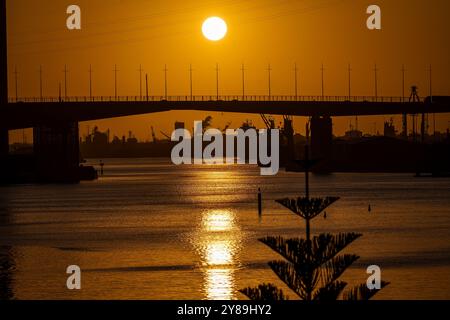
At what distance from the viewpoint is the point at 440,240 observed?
65875mm

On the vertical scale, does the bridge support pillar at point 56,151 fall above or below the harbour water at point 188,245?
above

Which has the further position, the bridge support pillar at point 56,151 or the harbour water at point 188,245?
the bridge support pillar at point 56,151

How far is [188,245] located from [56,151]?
116 m

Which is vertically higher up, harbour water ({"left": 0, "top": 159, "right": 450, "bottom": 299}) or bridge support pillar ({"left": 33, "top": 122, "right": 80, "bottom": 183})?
bridge support pillar ({"left": 33, "top": 122, "right": 80, "bottom": 183})

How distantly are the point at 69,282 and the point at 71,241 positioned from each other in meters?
23.1

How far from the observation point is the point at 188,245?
65.1 meters

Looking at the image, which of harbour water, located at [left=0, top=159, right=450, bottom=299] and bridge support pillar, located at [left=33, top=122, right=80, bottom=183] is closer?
harbour water, located at [left=0, top=159, right=450, bottom=299]

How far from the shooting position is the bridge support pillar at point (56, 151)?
177500 mm

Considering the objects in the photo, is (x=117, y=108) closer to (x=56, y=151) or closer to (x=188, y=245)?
(x=56, y=151)

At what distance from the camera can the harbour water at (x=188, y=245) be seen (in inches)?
1732

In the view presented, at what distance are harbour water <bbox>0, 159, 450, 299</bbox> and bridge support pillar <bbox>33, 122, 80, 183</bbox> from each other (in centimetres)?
5420

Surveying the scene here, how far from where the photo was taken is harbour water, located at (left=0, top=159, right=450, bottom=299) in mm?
44000

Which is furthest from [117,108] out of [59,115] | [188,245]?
[188,245]

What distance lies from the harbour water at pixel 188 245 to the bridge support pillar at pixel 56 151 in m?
54.2
